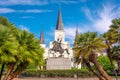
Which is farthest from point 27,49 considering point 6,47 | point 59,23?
point 59,23

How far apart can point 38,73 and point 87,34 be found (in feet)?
121

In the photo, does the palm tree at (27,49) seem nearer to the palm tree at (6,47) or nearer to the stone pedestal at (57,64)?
the palm tree at (6,47)

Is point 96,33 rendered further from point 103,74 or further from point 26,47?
point 26,47

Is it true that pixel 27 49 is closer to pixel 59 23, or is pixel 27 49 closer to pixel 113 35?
pixel 113 35

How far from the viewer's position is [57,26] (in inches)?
5773

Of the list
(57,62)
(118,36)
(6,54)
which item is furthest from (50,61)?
(6,54)

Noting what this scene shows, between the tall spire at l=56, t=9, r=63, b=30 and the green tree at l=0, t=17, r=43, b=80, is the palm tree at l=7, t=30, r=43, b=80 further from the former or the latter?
the tall spire at l=56, t=9, r=63, b=30

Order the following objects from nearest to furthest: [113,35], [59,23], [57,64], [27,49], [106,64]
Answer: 1. [27,49]
2. [113,35]
3. [57,64]
4. [106,64]
5. [59,23]

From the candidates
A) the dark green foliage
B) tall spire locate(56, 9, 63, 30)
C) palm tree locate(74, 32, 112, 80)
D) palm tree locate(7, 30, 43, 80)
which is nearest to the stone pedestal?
the dark green foliage

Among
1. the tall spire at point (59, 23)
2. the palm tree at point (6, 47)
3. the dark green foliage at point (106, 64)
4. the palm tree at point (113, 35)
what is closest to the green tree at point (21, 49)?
the palm tree at point (6, 47)

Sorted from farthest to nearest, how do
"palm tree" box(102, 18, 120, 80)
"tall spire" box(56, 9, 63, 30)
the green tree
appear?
"tall spire" box(56, 9, 63, 30), "palm tree" box(102, 18, 120, 80), the green tree

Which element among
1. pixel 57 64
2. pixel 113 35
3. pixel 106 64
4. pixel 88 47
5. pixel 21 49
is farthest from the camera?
pixel 106 64

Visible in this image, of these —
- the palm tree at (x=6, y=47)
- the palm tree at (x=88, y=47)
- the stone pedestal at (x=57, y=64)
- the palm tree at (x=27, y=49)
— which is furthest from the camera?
the stone pedestal at (x=57, y=64)

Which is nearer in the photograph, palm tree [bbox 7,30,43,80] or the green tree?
the green tree
